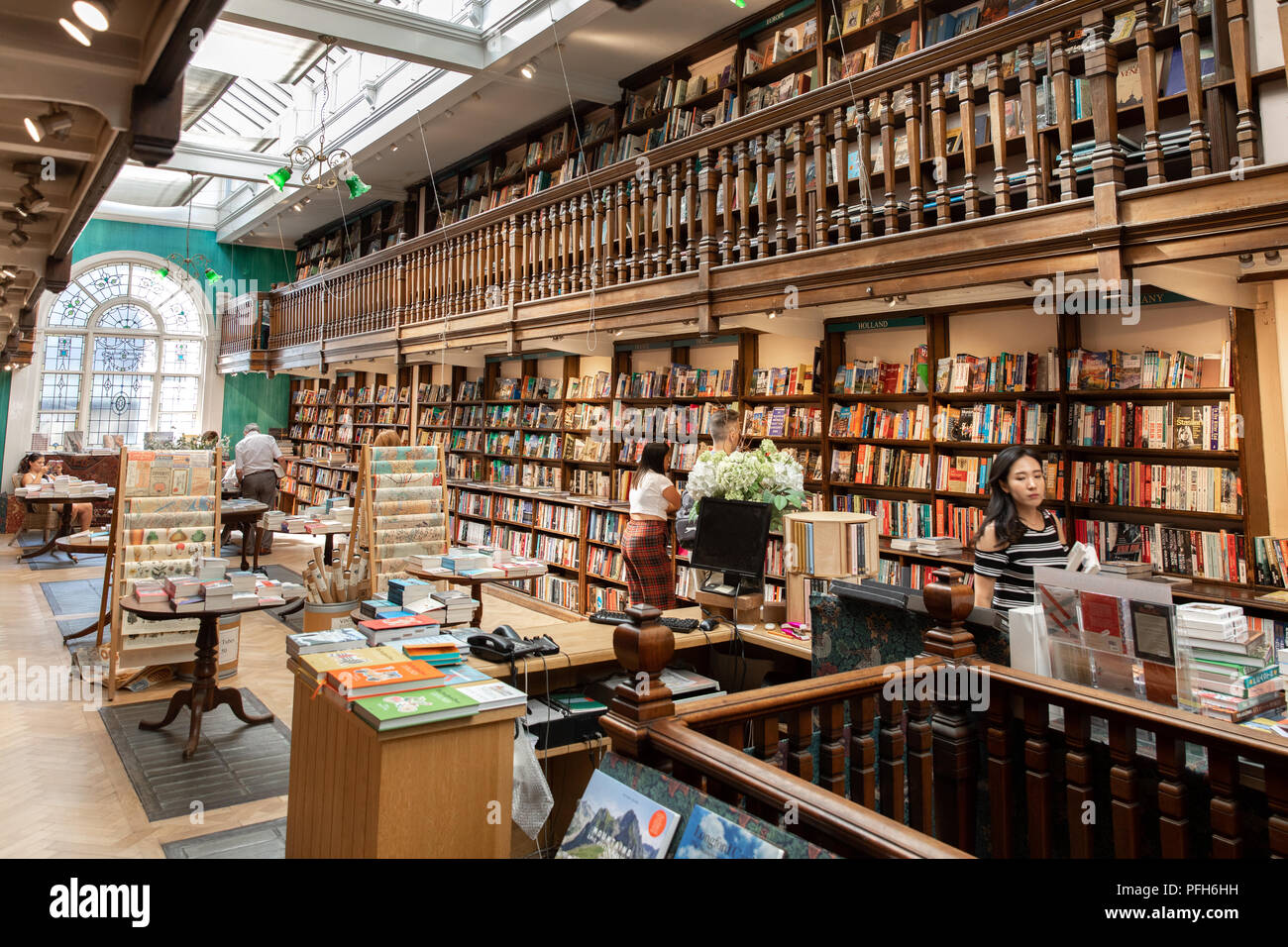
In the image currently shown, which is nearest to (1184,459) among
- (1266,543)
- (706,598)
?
(1266,543)

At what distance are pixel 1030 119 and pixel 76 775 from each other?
5.50 metres

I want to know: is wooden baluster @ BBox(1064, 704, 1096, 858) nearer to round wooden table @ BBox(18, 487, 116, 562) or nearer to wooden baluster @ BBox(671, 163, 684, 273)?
wooden baluster @ BBox(671, 163, 684, 273)

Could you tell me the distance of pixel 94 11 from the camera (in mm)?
2006

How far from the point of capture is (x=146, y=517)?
4922 millimetres

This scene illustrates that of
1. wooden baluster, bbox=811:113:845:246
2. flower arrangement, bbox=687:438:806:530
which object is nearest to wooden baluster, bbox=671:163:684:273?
wooden baluster, bbox=811:113:845:246

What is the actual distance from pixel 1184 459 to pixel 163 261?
54.8ft

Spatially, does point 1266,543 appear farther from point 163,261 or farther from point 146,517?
point 163,261

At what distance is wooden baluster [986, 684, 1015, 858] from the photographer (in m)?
1.95

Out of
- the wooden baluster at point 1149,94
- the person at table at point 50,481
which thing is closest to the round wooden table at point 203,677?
the wooden baluster at point 1149,94

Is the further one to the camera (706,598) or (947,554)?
(947,554)

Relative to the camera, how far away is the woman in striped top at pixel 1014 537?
3008 mm

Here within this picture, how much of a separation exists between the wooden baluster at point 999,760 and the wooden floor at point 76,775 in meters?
1.94

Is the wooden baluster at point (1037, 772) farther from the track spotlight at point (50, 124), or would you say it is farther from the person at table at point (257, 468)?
the person at table at point (257, 468)
